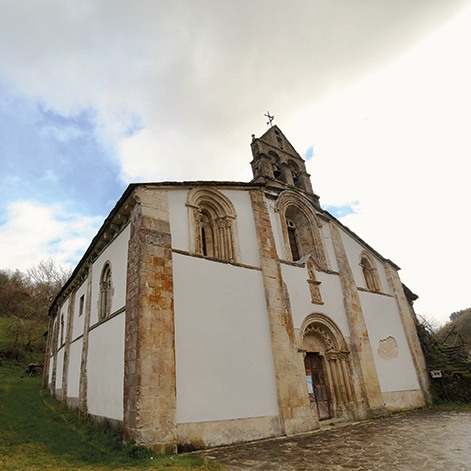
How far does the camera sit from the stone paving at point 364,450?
5211mm

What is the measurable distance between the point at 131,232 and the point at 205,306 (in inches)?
111

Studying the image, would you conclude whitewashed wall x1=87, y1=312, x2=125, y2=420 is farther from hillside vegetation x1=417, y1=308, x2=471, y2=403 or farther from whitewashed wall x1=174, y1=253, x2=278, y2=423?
hillside vegetation x1=417, y1=308, x2=471, y2=403

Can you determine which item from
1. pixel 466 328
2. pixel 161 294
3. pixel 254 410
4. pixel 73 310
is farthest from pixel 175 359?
pixel 466 328

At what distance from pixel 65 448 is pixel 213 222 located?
6731mm

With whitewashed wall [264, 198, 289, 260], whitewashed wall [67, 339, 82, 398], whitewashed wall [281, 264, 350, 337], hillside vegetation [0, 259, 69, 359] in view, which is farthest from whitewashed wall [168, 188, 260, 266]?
hillside vegetation [0, 259, 69, 359]

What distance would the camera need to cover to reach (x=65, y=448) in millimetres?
6766

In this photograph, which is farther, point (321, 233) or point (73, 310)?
point (73, 310)

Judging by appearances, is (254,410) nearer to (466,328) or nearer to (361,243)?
(361,243)

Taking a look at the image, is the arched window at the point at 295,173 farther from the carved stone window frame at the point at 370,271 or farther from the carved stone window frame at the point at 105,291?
the carved stone window frame at the point at 105,291

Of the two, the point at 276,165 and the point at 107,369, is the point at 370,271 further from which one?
the point at 107,369

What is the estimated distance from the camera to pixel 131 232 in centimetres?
851

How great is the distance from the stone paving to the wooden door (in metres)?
0.95

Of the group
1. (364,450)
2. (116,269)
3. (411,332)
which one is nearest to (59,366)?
(116,269)

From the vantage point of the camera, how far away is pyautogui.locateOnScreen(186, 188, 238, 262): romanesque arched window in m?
9.49
